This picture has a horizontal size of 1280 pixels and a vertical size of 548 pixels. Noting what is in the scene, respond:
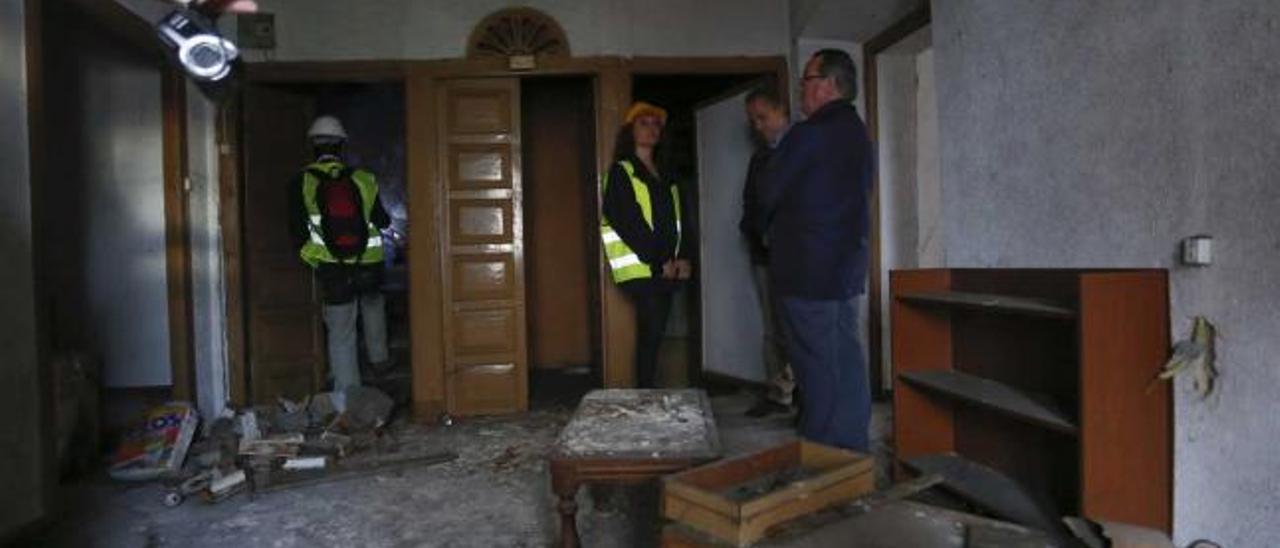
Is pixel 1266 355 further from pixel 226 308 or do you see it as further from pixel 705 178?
pixel 226 308

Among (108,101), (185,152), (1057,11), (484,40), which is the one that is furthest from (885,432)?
(108,101)

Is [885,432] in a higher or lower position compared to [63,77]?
lower

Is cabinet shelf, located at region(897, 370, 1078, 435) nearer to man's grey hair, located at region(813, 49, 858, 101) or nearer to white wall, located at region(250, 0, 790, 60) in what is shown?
man's grey hair, located at region(813, 49, 858, 101)

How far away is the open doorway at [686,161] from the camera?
5.13 meters

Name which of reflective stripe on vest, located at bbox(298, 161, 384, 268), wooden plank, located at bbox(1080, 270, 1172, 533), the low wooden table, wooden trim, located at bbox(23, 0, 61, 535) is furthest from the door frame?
wooden plank, located at bbox(1080, 270, 1172, 533)

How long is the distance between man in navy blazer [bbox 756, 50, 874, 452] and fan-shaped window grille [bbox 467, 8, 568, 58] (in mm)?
2172

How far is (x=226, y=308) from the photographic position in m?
4.40

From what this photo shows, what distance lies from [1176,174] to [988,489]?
1.05m

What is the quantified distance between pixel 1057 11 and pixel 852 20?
1.76 metres

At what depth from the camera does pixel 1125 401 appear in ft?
6.63

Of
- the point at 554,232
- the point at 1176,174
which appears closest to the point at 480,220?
the point at 554,232

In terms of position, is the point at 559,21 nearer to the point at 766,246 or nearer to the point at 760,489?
the point at 766,246

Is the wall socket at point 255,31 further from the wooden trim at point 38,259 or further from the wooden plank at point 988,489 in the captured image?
the wooden plank at point 988,489

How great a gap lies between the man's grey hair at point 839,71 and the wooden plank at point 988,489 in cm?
125
